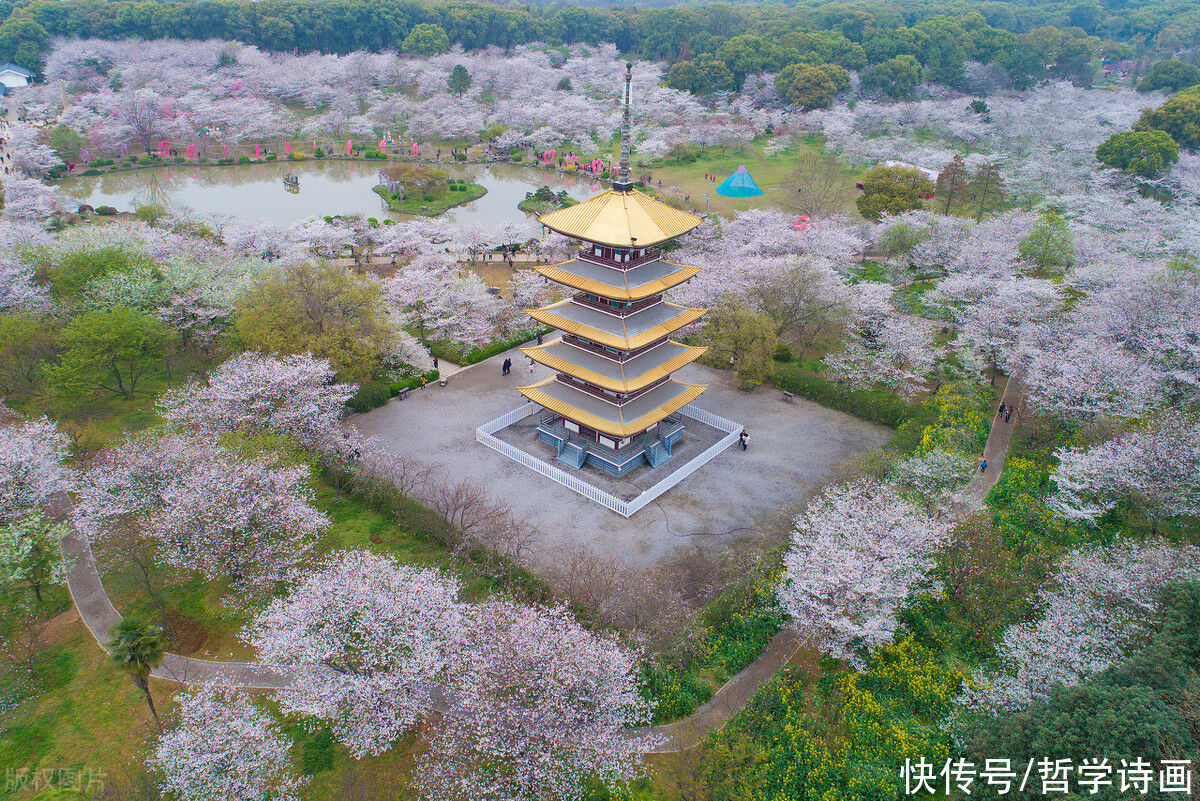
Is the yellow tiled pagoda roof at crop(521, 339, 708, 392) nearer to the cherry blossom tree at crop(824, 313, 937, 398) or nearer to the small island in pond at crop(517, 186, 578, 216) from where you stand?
the cherry blossom tree at crop(824, 313, 937, 398)

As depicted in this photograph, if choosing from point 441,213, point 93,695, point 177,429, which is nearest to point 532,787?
point 93,695

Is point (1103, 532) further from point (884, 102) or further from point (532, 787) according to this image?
point (884, 102)

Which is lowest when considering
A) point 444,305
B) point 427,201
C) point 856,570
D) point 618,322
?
point 856,570

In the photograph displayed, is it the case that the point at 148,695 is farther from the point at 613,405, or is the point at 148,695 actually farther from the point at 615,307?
the point at 615,307

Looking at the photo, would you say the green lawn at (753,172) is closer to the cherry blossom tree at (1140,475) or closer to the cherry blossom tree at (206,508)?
the cherry blossom tree at (1140,475)

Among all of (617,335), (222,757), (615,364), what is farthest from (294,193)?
(222,757)

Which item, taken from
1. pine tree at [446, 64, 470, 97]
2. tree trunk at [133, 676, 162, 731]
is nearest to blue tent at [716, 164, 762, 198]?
pine tree at [446, 64, 470, 97]

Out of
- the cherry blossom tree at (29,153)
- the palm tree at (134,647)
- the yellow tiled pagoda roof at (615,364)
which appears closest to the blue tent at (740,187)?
the yellow tiled pagoda roof at (615,364)
